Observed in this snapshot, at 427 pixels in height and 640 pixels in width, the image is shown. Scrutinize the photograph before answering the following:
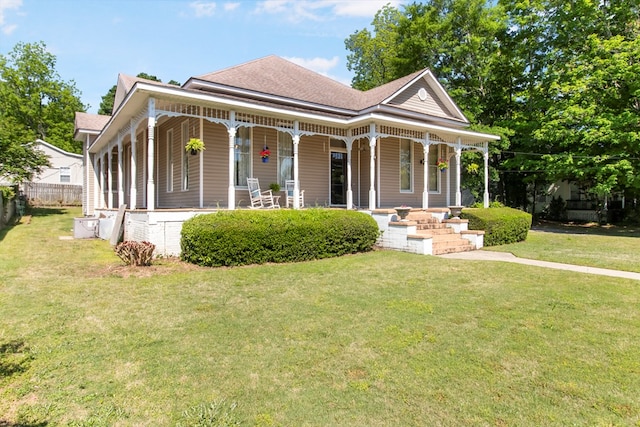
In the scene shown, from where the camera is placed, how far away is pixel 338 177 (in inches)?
566

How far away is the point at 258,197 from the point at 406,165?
23.1 feet

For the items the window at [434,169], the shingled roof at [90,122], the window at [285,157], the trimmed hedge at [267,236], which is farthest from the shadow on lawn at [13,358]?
the shingled roof at [90,122]

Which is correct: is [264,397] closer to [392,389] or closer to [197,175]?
[392,389]

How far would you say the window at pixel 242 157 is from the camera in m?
11.8

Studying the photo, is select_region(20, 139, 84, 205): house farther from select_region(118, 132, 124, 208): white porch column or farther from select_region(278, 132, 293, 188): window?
select_region(278, 132, 293, 188): window

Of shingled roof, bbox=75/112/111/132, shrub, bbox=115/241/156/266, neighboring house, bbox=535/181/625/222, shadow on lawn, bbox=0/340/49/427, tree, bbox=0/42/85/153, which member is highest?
tree, bbox=0/42/85/153

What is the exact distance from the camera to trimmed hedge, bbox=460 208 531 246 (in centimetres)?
1212

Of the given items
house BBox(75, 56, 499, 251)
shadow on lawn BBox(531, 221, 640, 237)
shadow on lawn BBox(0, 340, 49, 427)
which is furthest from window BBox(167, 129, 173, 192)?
shadow on lawn BBox(531, 221, 640, 237)

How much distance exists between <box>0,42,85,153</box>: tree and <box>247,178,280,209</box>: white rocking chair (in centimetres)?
3741

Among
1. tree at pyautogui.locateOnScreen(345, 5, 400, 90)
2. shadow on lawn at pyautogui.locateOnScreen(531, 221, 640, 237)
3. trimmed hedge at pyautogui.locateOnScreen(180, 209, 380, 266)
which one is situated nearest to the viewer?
trimmed hedge at pyautogui.locateOnScreen(180, 209, 380, 266)

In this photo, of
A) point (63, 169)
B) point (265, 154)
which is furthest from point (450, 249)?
point (63, 169)

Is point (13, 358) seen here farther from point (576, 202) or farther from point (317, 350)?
point (576, 202)

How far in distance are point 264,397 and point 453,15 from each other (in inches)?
1006

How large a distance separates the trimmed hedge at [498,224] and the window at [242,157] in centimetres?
729
